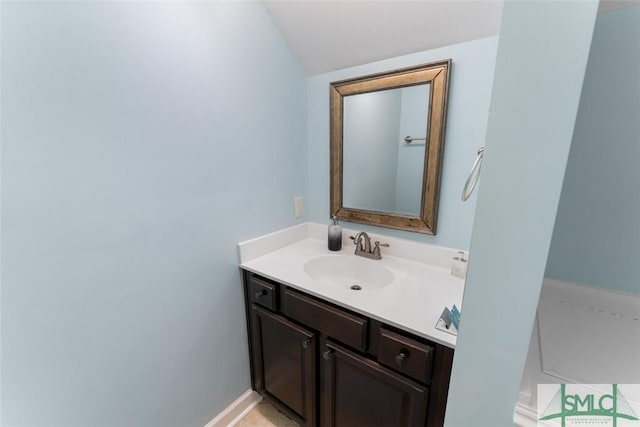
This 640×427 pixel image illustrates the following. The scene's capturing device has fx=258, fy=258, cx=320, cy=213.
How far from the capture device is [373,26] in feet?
3.76

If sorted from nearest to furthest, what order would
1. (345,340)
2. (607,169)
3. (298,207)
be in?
(607,169)
(345,340)
(298,207)

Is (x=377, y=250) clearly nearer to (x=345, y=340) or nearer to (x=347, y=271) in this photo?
(x=347, y=271)

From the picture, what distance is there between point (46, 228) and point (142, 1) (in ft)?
2.64

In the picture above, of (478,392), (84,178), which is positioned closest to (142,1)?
(84,178)

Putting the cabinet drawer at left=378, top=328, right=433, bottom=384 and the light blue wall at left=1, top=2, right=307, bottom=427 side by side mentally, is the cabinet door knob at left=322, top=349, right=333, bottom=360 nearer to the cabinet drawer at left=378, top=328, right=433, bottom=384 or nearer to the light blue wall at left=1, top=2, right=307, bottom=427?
the cabinet drawer at left=378, top=328, right=433, bottom=384

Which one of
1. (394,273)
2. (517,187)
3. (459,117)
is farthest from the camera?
(394,273)

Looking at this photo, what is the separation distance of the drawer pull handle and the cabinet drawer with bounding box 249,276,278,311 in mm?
582

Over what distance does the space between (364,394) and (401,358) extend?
29 centimetres

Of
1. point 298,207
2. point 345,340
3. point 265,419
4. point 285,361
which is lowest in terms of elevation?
point 265,419

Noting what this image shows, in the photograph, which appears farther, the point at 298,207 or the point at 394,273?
the point at 298,207

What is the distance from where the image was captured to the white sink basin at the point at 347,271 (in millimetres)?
1340

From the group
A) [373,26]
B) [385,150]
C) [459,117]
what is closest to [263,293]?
[385,150]

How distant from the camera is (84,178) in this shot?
A: 0.82m

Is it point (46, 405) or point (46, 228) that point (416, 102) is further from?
point (46, 405)
